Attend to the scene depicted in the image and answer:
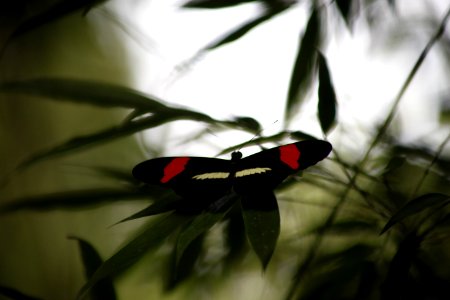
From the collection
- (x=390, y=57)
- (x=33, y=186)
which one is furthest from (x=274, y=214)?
(x=33, y=186)

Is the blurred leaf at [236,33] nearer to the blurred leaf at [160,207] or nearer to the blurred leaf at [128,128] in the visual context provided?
the blurred leaf at [128,128]

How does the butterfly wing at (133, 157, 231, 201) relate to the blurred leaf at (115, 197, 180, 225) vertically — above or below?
above

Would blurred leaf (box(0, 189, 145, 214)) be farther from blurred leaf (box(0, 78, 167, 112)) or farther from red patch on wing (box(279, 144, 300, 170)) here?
red patch on wing (box(279, 144, 300, 170))

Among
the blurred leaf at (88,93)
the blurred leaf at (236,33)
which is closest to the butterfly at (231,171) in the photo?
the blurred leaf at (88,93)

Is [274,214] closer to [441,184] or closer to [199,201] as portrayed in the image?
[199,201]

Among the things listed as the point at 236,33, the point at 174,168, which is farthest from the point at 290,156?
the point at 236,33

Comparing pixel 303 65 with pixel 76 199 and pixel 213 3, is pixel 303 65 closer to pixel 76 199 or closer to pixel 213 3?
pixel 213 3

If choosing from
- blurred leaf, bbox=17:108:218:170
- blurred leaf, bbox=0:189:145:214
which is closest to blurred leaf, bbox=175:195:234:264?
blurred leaf, bbox=17:108:218:170
